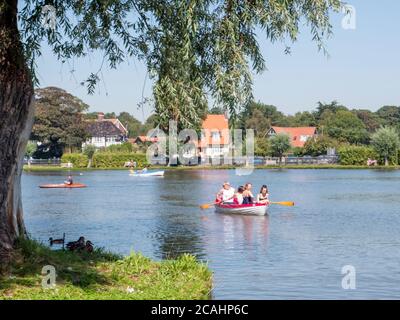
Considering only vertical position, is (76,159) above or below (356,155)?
below

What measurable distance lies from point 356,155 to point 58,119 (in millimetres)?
50381

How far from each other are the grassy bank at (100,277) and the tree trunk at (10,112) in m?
0.58

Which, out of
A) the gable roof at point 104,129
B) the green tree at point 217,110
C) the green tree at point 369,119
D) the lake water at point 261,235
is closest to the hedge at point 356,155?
the lake water at point 261,235

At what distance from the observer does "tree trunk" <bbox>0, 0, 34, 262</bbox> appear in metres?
12.9

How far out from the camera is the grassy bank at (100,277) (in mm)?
12250

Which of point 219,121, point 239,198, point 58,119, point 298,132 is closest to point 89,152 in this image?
point 58,119

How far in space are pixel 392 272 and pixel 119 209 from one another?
23.8 meters

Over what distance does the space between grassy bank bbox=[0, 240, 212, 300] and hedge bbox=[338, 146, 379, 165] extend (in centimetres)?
9228

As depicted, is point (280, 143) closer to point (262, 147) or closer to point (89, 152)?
point (262, 147)

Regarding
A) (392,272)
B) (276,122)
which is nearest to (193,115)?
(392,272)

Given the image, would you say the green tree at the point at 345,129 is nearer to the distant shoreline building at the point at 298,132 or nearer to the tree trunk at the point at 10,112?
the distant shoreline building at the point at 298,132

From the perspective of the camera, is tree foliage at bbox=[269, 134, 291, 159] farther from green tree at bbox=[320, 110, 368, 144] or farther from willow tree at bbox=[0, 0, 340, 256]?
willow tree at bbox=[0, 0, 340, 256]

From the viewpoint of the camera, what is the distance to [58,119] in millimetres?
114312

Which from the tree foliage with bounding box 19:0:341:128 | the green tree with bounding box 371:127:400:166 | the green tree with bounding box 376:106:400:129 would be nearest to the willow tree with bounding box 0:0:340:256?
the tree foliage with bounding box 19:0:341:128
